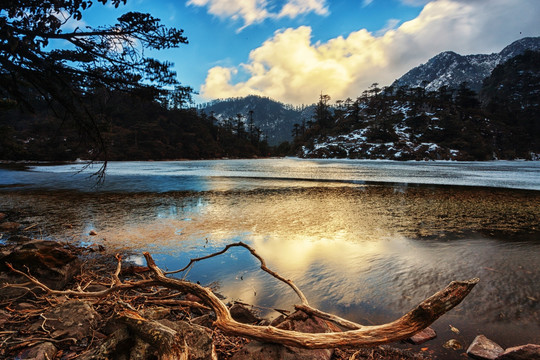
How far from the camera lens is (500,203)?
42.8 feet

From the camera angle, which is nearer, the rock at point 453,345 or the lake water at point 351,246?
the rock at point 453,345

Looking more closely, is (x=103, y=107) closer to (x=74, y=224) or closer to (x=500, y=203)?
(x=74, y=224)

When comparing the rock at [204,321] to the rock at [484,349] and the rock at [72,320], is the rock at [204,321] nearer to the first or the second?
the rock at [72,320]

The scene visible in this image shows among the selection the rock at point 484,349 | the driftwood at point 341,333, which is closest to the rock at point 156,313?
the driftwood at point 341,333

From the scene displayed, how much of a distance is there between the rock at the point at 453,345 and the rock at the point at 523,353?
0.40 meters

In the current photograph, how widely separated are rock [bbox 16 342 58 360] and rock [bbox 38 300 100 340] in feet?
0.47

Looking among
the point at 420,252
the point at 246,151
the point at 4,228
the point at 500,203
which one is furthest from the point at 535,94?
the point at 4,228

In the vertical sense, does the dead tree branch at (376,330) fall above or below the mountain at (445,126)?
below

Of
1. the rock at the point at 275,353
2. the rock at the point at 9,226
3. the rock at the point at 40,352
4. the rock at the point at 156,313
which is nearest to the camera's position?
the rock at the point at 275,353

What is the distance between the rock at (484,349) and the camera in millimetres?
2835

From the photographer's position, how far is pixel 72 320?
2.90 m

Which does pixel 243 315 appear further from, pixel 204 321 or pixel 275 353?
pixel 275 353

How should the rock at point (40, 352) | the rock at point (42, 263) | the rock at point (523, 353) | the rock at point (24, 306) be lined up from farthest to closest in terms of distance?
the rock at point (42, 263), the rock at point (24, 306), the rock at point (523, 353), the rock at point (40, 352)

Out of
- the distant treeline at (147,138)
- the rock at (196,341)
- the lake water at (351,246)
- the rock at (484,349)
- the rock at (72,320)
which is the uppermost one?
the distant treeline at (147,138)
